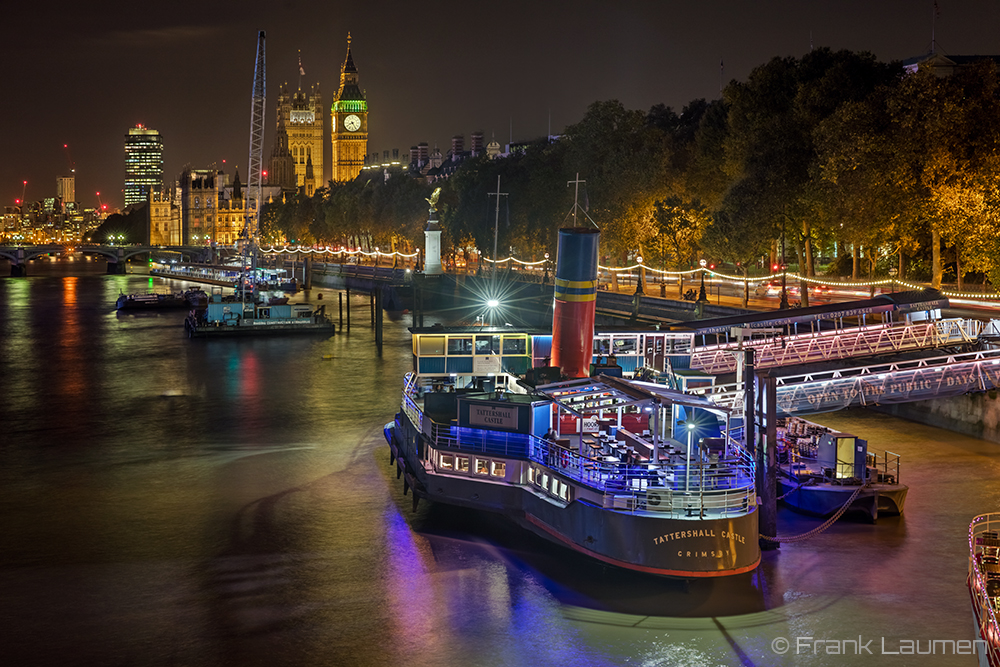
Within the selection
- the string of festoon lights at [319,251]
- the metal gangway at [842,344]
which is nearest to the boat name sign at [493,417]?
the metal gangway at [842,344]

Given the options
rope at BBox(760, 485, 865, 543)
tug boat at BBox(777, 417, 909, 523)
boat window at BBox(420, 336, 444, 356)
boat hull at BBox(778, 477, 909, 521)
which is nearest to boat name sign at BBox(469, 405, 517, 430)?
boat window at BBox(420, 336, 444, 356)

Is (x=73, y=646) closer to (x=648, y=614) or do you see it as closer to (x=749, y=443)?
(x=648, y=614)

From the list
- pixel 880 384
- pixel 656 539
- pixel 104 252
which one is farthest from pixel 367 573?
pixel 104 252

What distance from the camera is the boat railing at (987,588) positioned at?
17578mm

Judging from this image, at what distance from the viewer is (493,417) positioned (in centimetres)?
2641

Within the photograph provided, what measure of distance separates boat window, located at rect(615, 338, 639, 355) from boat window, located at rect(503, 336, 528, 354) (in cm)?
430

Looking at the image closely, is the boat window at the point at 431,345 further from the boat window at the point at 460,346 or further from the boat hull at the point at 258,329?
the boat hull at the point at 258,329

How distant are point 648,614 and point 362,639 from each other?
19.7 feet

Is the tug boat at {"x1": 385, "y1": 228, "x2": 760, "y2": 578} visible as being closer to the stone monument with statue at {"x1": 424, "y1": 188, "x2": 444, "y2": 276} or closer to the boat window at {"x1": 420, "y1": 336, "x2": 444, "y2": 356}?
the boat window at {"x1": 420, "y1": 336, "x2": 444, "y2": 356}

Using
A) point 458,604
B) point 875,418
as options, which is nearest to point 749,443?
point 458,604

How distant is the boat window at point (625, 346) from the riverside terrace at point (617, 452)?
6.12m

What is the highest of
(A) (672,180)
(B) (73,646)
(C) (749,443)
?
(A) (672,180)

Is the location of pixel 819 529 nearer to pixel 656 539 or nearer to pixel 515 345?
pixel 656 539

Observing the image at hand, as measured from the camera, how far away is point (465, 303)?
8988 cm
